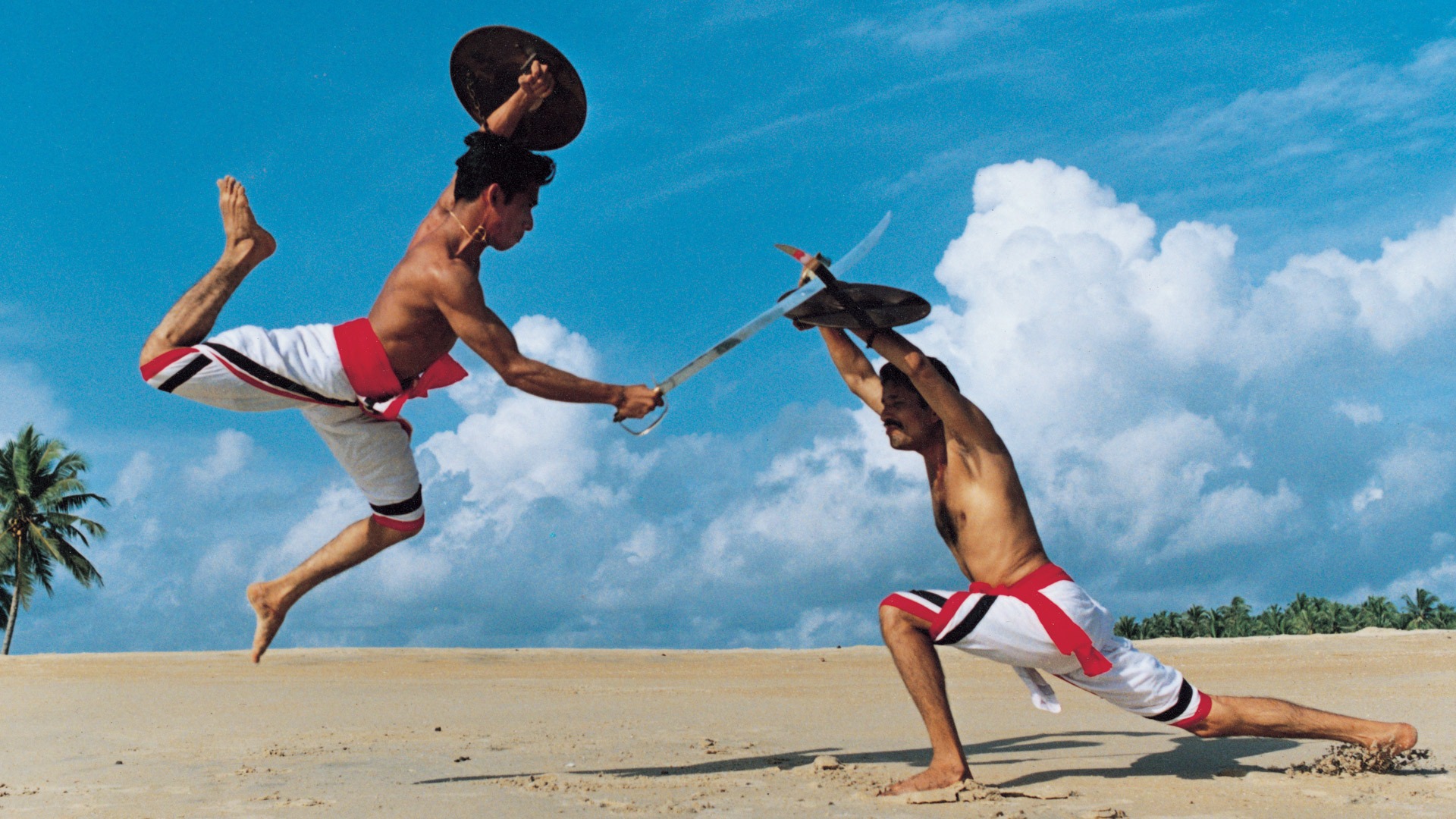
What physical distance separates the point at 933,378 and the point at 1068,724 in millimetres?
4756

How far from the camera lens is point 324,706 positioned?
10922 mm

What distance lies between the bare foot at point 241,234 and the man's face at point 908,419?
3.25 m

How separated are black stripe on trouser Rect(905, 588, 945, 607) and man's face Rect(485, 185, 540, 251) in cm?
264

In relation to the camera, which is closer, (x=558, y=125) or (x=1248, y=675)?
(x=558, y=125)

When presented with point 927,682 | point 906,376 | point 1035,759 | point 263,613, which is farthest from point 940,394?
point 263,613

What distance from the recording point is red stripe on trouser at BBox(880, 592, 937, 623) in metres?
5.30

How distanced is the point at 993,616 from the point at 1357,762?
2.23 metres

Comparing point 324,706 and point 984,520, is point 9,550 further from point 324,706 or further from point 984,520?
point 984,520

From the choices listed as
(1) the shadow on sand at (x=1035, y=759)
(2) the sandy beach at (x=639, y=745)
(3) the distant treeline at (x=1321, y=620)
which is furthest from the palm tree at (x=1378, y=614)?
(1) the shadow on sand at (x=1035, y=759)

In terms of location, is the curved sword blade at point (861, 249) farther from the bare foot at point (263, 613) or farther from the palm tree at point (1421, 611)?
→ the palm tree at point (1421, 611)

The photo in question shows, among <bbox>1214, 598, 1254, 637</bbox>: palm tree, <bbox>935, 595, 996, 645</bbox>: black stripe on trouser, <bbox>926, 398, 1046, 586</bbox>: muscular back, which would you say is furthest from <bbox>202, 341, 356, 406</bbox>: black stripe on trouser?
<bbox>1214, 598, 1254, 637</bbox>: palm tree

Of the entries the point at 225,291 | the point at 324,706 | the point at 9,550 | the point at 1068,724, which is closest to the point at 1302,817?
the point at 1068,724

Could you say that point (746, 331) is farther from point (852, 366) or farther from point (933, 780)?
point (933, 780)

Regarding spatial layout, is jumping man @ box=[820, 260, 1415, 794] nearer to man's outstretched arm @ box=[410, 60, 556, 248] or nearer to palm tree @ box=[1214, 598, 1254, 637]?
man's outstretched arm @ box=[410, 60, 556, 248]
